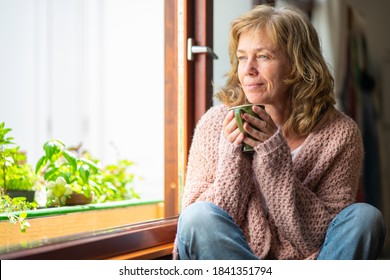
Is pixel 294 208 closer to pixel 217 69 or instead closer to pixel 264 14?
pixel 264 14

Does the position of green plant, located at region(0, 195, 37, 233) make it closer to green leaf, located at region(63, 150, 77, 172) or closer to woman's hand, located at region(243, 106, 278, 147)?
green leaf, located at region(63, 150, 77, 172)

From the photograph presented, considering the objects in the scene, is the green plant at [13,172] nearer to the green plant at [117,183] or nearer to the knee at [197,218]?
the green plant at [117,183]

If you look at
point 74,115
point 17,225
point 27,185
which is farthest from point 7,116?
point 17,225

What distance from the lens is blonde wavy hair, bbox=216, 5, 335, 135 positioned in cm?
133

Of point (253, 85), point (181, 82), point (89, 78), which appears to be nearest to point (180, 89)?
point (181, 82)

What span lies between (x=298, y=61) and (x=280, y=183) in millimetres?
327

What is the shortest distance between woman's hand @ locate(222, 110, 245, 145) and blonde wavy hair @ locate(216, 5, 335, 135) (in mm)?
198

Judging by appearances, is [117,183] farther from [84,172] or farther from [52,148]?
[52,148]

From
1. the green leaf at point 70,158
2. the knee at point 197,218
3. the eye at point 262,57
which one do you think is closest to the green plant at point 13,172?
the green leaf at point 70,158

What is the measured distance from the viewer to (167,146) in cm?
156

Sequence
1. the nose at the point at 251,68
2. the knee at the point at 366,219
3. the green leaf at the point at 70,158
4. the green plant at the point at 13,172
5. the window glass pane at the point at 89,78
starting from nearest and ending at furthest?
the knee at the point at 366,219 < the nose at the point at 251,68 < the green plant at the point at 13,172 < the green leaf at the point at 70,158 < the window glass pane at the point at 89,78

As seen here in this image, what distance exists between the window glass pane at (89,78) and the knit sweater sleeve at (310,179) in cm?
81

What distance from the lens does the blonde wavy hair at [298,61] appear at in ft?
4.37
